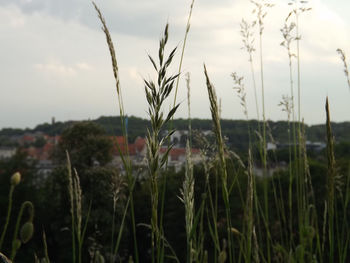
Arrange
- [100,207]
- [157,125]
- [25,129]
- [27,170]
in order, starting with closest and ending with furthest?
[157,125] < [100,207] < [27,170] < [25,129]

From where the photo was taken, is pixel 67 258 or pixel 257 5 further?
pixel 67 258

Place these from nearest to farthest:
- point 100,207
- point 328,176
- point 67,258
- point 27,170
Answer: point 328,176, point 67,258, point 100,207, point 27,170

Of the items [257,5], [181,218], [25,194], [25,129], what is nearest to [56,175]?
[25,194]

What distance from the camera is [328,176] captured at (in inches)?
55.2

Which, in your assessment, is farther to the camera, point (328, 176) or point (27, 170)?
point (27, 170)

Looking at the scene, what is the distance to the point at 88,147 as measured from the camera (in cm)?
2766

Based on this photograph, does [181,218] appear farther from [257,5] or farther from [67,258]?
[257,5]

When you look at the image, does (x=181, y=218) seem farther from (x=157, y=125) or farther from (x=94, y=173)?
(x=157, y=125)

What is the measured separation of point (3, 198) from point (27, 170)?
6.45 feet

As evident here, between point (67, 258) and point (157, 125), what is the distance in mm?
23728

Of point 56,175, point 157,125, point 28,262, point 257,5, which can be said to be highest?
point 257,5

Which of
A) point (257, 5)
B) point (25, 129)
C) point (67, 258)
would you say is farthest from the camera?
point (25, 129)

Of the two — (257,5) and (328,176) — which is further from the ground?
(257,5)

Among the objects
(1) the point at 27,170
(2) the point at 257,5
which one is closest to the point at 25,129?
(1) the point at 27,170
